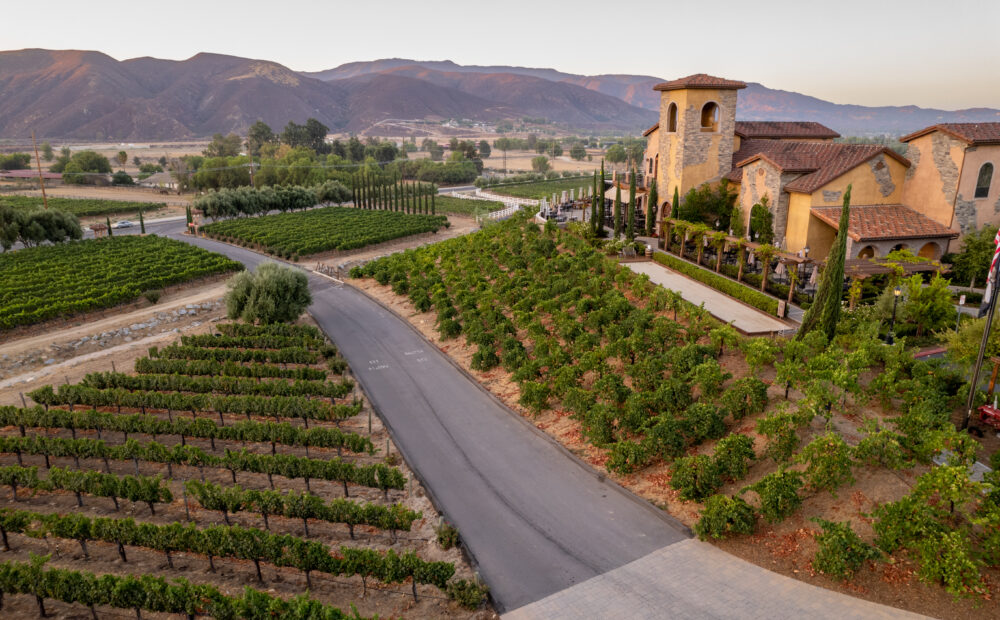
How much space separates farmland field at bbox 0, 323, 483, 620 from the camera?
1375 centimetres

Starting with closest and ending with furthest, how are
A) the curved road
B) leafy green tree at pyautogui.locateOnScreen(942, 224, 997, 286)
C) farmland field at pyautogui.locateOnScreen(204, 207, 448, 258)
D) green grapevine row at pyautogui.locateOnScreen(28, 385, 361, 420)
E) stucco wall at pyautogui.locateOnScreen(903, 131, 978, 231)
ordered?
the curved road
green grapevine row at pyautogui.locateOnScreen(28, 385, 361, 420)
leafy green tree at pyautogui.locateOnScreen(942, 224, 997, 286)
stucco wall at pyautogui.locateOnScreen(903, 131, 978, 231)
farmland field at pyautogui.locateOnScreen(204, 207, 448, 258)

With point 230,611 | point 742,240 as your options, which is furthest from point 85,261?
point 742,240

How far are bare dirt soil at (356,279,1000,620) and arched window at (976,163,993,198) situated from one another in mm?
22985

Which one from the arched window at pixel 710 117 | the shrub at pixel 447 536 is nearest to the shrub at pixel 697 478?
the shrub at pixel 447 536

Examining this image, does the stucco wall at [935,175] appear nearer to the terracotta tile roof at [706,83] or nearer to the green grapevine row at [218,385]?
the terracotta tile roof at [706,83]

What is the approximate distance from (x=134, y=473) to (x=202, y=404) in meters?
3.74

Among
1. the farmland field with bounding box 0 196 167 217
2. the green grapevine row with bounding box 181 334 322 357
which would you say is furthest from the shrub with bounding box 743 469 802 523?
the farmland field with bounding box 0 196 167 217

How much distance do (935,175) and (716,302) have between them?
1682cm

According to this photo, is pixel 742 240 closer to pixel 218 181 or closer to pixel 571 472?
pixel 571 472

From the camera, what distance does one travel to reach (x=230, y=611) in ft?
41.8

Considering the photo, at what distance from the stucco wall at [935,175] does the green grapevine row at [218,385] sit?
117ft

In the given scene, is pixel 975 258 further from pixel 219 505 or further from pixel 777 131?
pixel 219 505

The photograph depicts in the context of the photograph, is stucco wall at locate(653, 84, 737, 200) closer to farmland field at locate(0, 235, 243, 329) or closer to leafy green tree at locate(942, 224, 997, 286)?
leafy green tree at locate(942, 224, 997, 286)

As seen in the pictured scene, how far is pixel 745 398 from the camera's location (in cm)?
1983
